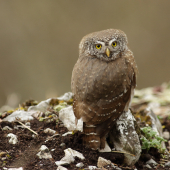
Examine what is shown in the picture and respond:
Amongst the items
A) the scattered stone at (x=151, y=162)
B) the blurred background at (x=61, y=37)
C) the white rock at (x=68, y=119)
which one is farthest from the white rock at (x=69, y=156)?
the blurred background at (x=61, y=37)

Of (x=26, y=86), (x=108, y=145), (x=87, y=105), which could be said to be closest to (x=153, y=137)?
(x=108, y=145)

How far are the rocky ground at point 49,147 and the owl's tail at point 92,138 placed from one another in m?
0.08

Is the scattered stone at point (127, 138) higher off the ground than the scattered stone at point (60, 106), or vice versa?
the scattered stone at point (60, 106)

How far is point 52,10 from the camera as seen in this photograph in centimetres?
1096

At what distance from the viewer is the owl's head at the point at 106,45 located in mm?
4027

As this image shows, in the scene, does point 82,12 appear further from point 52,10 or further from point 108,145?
point 108,145

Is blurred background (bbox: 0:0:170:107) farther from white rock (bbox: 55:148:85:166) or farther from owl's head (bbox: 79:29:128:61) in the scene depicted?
white rock (bbox: 55:148:85:166)

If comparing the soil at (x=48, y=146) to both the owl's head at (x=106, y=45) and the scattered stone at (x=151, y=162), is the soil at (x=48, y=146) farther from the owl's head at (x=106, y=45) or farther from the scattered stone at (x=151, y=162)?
the owl's head at (x=106, y=45)

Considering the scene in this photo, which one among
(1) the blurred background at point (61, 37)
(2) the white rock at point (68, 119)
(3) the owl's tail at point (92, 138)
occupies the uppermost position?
(1) the blurred background at point (61, 37)

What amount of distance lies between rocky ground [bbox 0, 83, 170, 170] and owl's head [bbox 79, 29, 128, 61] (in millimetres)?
1061

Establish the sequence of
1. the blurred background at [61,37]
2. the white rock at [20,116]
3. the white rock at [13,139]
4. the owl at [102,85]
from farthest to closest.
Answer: the blurred background at [61,37] → the white rock at [20,116] → the white rock at [13,139] → the owl at [102,85]

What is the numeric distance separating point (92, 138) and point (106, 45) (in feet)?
4.02

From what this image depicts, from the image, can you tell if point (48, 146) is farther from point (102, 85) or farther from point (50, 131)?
point (102, 85)

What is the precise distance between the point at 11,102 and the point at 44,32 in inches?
198
